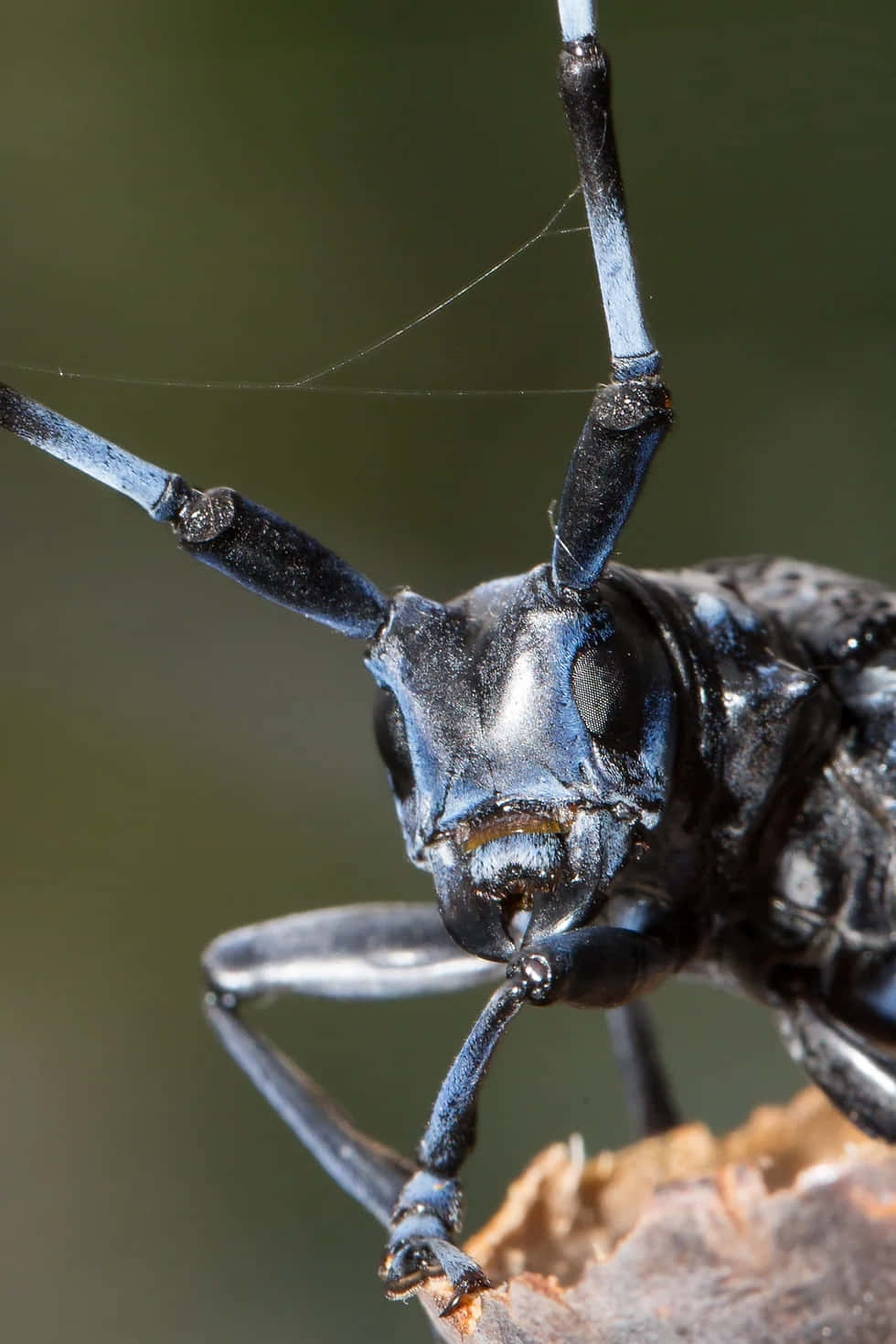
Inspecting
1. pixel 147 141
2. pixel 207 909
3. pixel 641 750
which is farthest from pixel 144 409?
pixel 641 750

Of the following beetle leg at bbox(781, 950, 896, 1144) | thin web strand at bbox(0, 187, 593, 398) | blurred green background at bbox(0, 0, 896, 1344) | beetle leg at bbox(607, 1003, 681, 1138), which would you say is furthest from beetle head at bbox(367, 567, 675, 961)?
blurred green background at bbox(0, 0, 896, 1344)

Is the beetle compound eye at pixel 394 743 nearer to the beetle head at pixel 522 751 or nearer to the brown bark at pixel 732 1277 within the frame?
the beetle head at pixel 522 751

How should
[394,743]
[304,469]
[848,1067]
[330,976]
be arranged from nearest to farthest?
[394,743] → [848,1067] → [330,976] → [304,469]

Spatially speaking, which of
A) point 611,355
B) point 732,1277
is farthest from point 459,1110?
point 611,355

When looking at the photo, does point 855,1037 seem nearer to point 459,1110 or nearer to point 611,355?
point 459,1110

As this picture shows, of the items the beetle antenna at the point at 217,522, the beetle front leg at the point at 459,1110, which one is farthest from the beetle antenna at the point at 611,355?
the beetle front leg at the point at 459,1110

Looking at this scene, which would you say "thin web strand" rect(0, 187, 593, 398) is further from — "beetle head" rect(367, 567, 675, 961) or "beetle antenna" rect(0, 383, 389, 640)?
"beetle head" rect(367, 567, 675, 961)

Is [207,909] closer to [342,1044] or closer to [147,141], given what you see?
[342,1044]
